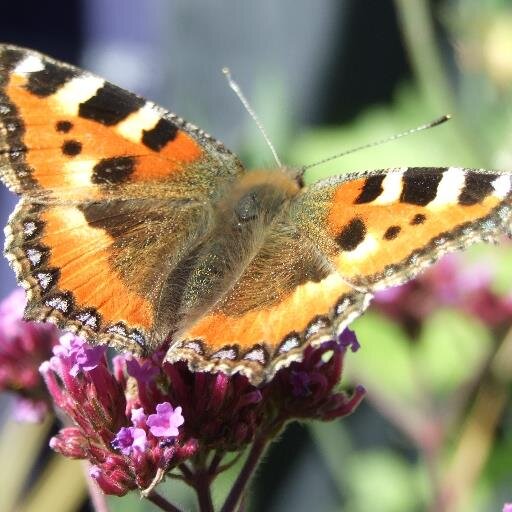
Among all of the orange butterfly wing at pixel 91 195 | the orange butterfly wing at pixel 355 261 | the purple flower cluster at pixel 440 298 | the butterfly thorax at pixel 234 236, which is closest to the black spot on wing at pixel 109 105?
the orange butterfly wing at pixel 91 195

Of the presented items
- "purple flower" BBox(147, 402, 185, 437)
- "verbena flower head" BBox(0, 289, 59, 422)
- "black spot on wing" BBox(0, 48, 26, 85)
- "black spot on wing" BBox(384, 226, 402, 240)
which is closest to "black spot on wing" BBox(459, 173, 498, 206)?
"black spot on wing" BBox(384, 226, 402, 240)

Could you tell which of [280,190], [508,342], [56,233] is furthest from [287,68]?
[56,233]

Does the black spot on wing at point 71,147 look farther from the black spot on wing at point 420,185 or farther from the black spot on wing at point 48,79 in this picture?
the black spot on wing at point 420,185

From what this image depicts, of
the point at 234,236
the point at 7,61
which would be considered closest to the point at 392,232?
the point at 234,236

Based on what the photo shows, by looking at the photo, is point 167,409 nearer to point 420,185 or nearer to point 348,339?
point 348,339

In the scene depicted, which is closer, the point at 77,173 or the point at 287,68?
the point at 77,173

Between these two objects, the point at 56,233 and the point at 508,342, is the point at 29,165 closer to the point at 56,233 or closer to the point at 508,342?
the point at 56,233
